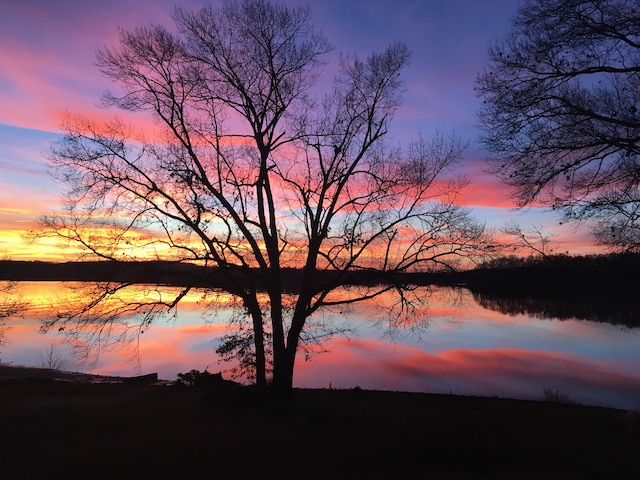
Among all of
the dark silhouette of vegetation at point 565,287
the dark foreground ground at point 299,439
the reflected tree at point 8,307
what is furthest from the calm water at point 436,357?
the dark foreground ground at point 299,439

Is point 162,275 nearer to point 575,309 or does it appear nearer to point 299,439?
point 299,439

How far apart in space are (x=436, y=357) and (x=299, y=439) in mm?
24066

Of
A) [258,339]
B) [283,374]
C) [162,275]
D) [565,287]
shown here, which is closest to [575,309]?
[565,287]

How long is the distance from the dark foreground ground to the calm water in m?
4.22

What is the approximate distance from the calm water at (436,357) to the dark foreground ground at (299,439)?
13.8 ft

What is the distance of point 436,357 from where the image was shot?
3247 cm

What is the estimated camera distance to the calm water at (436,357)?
24250 millimetres

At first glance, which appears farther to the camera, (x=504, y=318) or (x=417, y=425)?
(x=504, y=318)

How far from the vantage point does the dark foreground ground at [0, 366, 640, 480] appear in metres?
8.34

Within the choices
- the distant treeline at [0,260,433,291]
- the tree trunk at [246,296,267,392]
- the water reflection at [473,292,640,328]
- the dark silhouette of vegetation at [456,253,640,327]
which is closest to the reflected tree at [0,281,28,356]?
the distant treeline at [0,260,433,291]

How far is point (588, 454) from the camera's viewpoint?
31.0 ft

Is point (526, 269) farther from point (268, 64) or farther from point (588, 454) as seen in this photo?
point (268, 64)

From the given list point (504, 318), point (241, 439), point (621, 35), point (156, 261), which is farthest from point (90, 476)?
point (504, 318)

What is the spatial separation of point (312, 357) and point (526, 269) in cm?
2476
